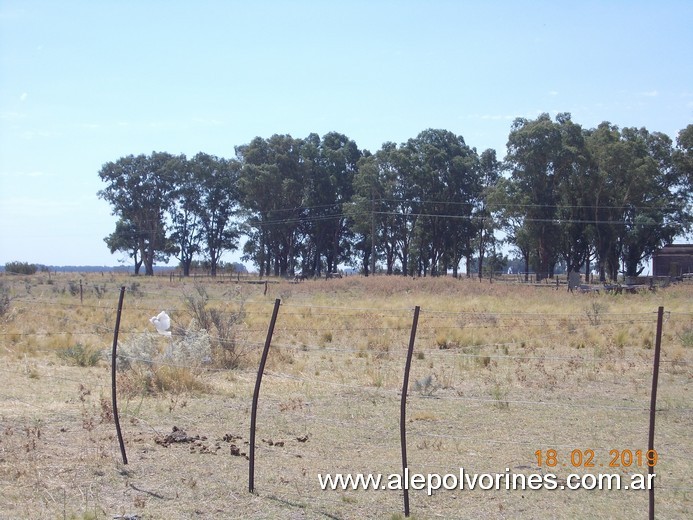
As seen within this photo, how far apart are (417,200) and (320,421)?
6371 centimetres

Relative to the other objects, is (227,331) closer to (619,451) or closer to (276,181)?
(619,451)

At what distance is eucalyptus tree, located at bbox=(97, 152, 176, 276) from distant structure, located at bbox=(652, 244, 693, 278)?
171 ft

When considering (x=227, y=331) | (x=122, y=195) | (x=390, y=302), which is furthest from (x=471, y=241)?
(x=227, y=331)

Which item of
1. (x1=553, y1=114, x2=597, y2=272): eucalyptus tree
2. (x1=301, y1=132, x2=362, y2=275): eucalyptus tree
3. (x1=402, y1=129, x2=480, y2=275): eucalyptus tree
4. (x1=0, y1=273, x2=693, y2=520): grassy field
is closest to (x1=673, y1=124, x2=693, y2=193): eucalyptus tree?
(x1=553, y1=114, x2=597, y2=272): eucalyptus tree

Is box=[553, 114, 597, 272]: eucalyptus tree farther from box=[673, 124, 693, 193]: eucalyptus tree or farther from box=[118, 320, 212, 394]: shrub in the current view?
box=[118, 320, 212, 394]: shrub

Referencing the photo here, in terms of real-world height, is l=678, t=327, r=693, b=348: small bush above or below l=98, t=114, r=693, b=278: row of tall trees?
below

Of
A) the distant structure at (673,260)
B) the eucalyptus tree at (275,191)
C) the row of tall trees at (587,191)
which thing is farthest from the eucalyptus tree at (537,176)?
the eucalyptus tree at (275,191)

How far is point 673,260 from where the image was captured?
2530 inches

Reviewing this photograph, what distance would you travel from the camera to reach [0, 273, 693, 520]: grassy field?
272 inches

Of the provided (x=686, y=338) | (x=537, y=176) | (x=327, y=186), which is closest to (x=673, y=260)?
(x=537, y=176)

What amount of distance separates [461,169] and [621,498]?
218 ft

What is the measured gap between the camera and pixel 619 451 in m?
8.58
